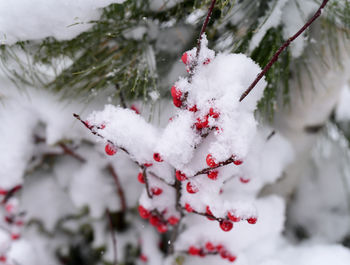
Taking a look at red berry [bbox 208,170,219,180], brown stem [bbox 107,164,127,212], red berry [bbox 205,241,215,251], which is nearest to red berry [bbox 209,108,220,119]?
red berry [bbox 208,170,219,180]

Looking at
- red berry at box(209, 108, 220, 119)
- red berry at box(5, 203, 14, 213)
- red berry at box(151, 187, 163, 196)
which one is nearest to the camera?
red berry at box(209, 108, 220, 119)

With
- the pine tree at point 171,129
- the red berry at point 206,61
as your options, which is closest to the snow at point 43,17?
the pine tree at point 171,129

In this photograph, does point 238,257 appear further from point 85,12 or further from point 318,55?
point 85,12

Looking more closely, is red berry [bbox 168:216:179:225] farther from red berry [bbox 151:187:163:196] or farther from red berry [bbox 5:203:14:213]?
red berry [bbox 5:203:14:213]

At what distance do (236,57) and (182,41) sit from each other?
0.67ft

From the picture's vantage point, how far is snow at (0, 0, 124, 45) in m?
0.56

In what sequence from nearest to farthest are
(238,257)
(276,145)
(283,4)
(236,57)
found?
(236,57) < (283,4) < (238,257) < (276,145)

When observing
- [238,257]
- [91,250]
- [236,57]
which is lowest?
[238,257]

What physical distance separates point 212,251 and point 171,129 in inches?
16.2

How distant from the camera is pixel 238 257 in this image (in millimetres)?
816

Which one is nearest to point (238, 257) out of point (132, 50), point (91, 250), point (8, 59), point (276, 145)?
point (276, 145)

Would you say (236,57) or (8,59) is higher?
(8,59)

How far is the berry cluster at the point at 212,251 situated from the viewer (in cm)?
73

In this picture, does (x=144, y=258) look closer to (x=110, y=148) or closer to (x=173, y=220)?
(x=173, y=220)
